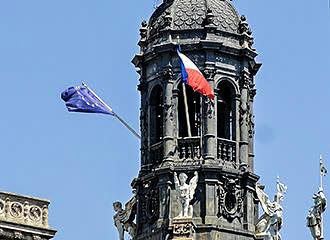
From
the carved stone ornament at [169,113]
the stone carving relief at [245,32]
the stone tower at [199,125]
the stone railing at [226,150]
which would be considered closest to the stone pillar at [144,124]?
the stone tower at [199,125]

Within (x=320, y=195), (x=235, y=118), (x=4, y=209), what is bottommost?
(x=4, y=209)

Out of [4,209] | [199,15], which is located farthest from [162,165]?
[4,209]

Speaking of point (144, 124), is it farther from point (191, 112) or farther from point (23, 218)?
point (23, 218)

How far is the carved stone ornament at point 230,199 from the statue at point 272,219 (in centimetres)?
151

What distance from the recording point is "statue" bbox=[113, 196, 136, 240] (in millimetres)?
111562

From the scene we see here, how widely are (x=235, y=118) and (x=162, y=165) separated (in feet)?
17.2

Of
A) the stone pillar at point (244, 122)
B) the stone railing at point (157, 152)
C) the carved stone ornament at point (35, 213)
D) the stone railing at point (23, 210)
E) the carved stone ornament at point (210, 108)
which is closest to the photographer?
the stone railing at point (23, 210)

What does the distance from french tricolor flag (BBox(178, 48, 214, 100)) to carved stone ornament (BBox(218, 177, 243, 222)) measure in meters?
4.97

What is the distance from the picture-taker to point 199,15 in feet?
367

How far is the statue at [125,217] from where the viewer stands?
111562 mm

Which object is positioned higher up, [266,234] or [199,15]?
[199,15]

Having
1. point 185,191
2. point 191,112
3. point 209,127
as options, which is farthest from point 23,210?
point 191,112

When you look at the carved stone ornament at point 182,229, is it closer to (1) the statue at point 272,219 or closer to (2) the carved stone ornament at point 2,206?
(1) the statue at point 272,219

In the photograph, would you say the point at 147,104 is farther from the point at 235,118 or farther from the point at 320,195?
the point at 320,195
